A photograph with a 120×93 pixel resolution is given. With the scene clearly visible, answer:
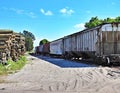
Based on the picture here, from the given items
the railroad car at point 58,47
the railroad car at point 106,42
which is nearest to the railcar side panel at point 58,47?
the railroad car at point 58,47

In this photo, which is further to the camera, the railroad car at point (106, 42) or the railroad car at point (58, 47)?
the railroad car at point (58, 47)

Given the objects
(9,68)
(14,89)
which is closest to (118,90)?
(14,89)

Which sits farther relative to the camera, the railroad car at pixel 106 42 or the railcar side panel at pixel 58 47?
the railcar side panel at pixel 58 47

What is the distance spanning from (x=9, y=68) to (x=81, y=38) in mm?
14585

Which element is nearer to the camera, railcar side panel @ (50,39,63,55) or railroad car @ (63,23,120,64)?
railroad car @ (63,23,120,64)

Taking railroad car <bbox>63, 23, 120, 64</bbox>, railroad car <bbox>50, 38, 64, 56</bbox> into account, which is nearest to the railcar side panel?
railroad car <bbox>50, 38, 64, 56</bbox>

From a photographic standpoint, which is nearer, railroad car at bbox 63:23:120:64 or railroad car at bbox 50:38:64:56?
railroad car at bbox 63:23:120:64

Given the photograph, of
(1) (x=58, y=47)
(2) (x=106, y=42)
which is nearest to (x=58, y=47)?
(1) (x=58, y=47)

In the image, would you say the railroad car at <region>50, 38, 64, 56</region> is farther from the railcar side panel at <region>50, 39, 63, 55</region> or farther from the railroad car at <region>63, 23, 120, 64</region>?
the railroad car at <region>63, 23, 120, 64</region>

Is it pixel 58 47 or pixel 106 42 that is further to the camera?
pixel 58 47

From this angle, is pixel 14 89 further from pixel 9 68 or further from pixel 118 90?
pixel 9 68

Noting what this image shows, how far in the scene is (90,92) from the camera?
33.8 feet

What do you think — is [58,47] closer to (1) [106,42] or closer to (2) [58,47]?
(2) [58,47]

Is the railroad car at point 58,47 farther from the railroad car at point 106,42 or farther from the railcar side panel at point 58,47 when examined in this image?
the railroad car at point 106,42
